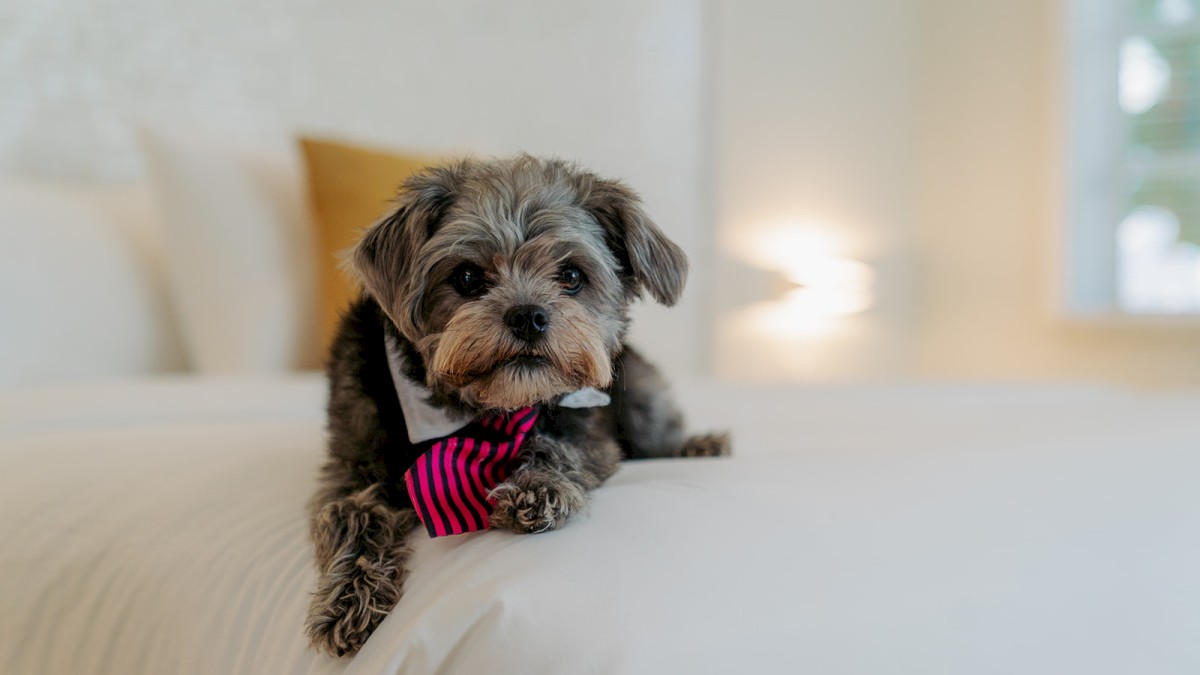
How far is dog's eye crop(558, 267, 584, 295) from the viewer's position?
50.5 inches

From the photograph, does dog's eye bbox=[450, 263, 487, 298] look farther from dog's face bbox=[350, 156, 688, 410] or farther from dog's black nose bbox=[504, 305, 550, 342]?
dog's black nose bbox=[504, 305, 550, 342]

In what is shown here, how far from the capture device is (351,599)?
0.97m

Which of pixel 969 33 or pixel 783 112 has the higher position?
pixel 969 33

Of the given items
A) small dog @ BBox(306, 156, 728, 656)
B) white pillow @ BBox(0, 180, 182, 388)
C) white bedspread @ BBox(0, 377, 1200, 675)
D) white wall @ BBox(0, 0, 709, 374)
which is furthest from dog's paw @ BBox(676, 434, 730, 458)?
white pillow @ BBox(0, 180, 182, 388)

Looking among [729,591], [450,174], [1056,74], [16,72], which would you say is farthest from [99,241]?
[1056,74]

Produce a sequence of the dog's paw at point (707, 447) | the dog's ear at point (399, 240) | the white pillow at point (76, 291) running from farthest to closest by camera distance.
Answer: the white pillow at point (76, 291), the dog's paw at point (707, 447), the dog's ear at point (399, 240)

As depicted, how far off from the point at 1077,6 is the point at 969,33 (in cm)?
60

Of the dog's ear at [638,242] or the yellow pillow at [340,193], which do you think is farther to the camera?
the yellow pillow at [340,193]

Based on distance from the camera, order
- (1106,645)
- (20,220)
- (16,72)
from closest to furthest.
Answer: (1106,645)
(20,220)
(16,72)

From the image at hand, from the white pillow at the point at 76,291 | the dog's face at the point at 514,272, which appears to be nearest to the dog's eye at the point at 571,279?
the dog's face at the point at 514,272

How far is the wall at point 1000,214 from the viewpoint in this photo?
4.56 m

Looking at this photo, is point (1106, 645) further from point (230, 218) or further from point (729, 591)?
point (230, 218)

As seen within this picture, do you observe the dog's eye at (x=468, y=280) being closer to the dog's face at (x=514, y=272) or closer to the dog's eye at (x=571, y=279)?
the dog's face at (x=514, y=272)

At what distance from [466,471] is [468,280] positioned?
11.0 inches
